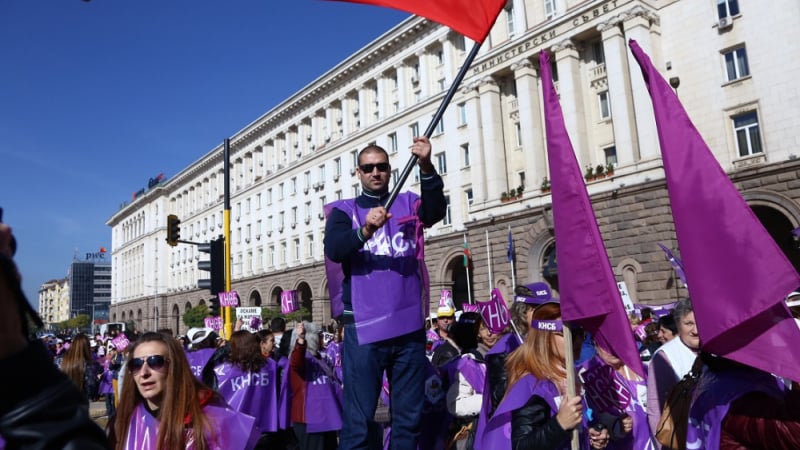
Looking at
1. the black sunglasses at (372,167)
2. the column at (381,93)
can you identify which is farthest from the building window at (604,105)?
the black sunglasses at (372,167)

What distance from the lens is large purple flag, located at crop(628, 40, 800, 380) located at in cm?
238

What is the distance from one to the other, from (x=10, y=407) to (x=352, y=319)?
2.49 meters

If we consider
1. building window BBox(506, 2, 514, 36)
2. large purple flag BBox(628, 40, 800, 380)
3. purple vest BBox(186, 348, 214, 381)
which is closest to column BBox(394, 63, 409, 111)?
building window BBox(506, 2, 514, 36)

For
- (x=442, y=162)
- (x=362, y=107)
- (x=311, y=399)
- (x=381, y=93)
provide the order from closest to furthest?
(x=311, y=399), (x=442, y=162), (x=381, y=93), (x=362, y=107)

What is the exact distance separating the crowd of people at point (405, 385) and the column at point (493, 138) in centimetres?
2493

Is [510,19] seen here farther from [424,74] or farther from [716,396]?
[716,396]

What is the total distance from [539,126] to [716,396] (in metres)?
26.9

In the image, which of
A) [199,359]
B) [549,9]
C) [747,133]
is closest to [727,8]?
[747,133]

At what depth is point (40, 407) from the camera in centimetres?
116

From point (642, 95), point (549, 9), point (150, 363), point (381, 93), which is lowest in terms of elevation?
point (150, 363)

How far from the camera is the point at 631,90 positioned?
80.4 feet

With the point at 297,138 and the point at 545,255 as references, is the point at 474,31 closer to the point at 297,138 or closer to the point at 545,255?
the point at 545,255

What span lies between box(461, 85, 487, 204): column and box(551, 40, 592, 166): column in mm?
5396

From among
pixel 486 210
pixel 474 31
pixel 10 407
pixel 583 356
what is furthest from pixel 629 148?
pixel 10 407
